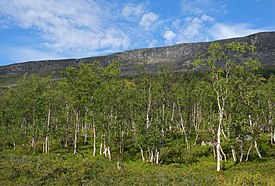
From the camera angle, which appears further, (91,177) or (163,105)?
(163,105)

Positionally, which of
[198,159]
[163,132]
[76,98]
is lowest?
[198,159]

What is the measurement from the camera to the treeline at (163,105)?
3919 centimetres

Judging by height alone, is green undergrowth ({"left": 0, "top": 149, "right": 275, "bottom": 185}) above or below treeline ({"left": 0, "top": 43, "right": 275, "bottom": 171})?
below

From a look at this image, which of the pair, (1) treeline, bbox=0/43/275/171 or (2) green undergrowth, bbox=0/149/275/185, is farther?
(1) treeline, bbox=0/43/275/171

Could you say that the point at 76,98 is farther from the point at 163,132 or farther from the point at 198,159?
the point at 198,159

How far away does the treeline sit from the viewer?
39.2 m

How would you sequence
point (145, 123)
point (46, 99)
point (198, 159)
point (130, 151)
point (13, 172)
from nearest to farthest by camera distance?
point (13, 172) → point (198, 159) → point (145, 123) → point (130, 151) → point (46, 99)

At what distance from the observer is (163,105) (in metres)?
53.8

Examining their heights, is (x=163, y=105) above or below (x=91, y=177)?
above

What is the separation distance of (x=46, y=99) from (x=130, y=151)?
21870 mm

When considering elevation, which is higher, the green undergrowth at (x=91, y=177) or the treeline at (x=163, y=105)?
the treeline at (x=163, y=105)

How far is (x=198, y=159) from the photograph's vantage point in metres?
43.4

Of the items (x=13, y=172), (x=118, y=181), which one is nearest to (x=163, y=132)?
(x=118, y=181)

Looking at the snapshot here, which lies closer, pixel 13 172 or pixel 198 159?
pixel 13 172
